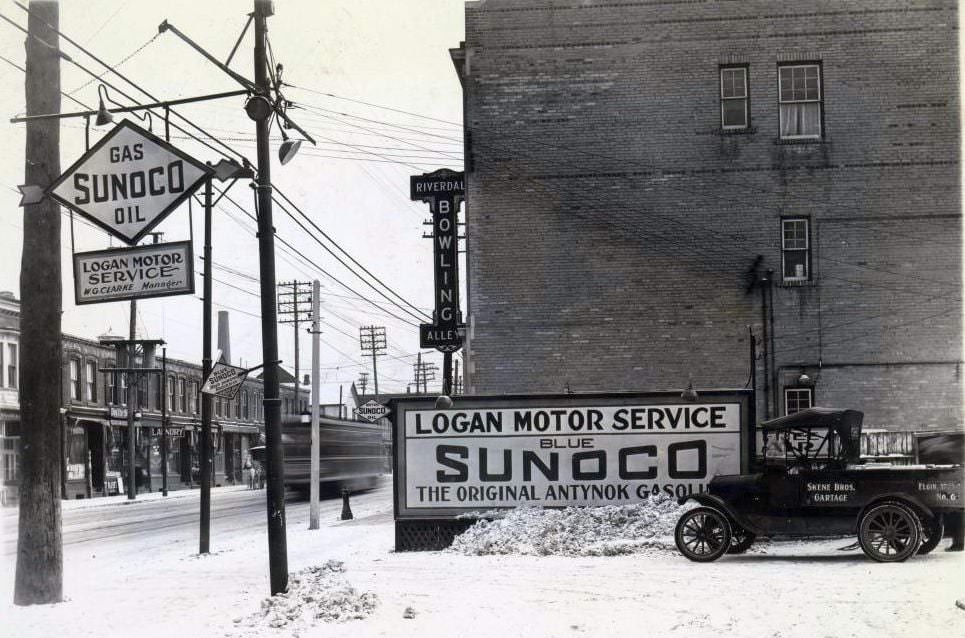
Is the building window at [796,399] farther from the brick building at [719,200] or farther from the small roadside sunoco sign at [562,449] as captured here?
the small roadside sunoco sign at [562,449]

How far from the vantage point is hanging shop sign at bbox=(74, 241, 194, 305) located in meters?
10.7

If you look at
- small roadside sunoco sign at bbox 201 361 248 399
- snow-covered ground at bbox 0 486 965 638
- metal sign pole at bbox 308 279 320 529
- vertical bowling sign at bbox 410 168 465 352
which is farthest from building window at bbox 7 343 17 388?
small roadside sunoco sign at bbox 201 361 248 399

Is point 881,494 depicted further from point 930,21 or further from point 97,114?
point 930,21

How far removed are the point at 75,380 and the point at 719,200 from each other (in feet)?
117

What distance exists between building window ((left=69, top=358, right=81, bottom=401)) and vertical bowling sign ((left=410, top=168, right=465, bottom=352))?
2640 centimetres

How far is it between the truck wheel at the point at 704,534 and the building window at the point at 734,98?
13125 millimetres

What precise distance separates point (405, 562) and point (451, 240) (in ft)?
49.6

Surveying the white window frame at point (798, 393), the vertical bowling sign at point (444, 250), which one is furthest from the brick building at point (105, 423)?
the white window frame at point (798, 393)

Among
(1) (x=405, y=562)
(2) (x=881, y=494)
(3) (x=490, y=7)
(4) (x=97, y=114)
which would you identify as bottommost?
(1) (x=405, y=562)

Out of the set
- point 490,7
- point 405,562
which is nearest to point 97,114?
point 405,562

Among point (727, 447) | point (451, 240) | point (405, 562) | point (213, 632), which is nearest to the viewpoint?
point (213, 632)

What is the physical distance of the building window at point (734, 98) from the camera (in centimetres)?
2469

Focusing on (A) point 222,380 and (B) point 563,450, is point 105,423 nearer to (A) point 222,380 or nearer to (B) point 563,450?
(A) point 222,380

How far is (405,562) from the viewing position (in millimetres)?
14969
